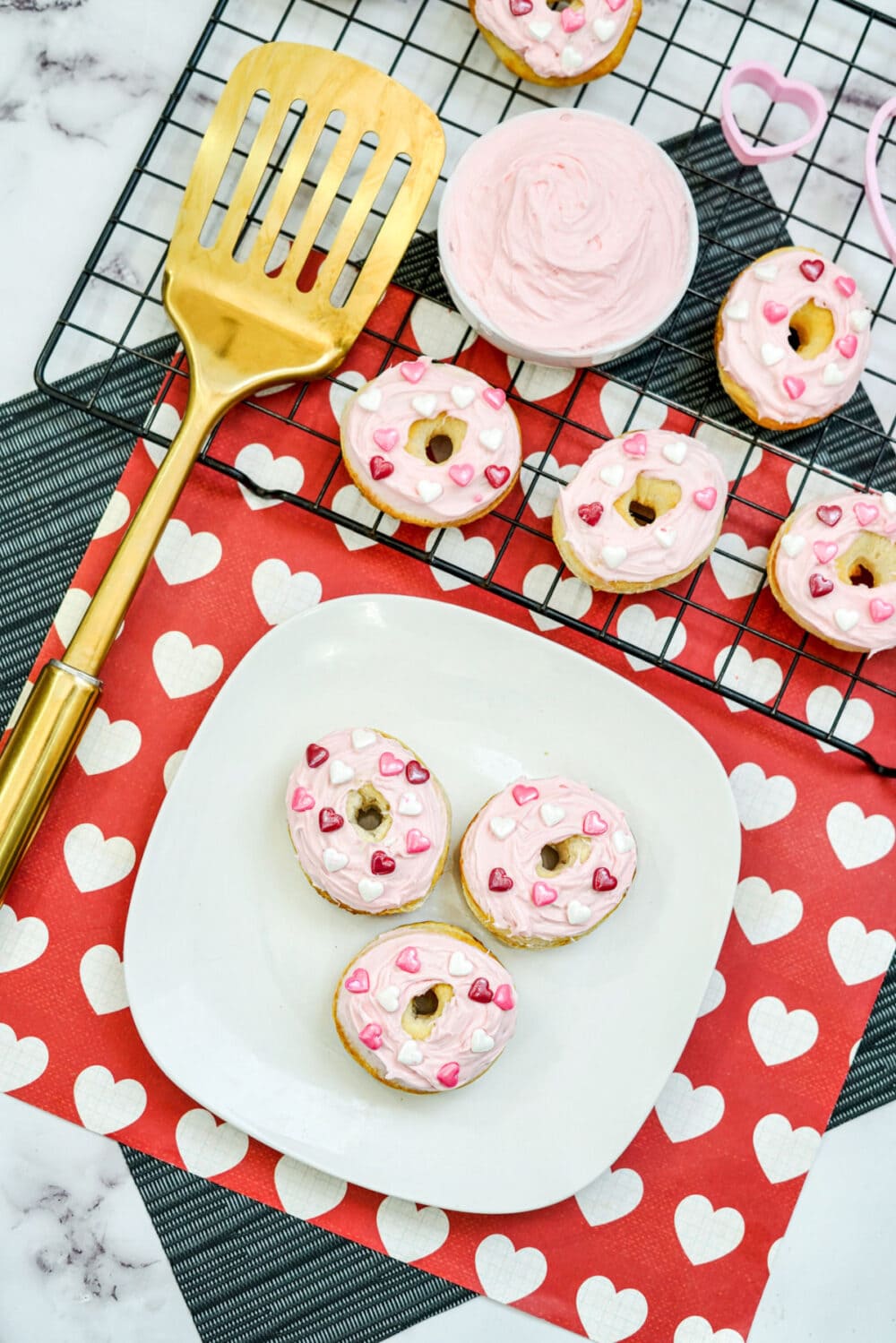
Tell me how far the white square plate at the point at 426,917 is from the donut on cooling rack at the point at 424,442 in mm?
142

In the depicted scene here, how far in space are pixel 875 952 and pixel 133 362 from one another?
130 cm

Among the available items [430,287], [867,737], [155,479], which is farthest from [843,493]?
[155,479]

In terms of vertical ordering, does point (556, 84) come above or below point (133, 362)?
above

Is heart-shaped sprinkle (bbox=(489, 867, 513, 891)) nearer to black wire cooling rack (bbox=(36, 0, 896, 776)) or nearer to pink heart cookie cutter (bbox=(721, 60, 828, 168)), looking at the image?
black wire cooling rack (bbox=(36, 0, 896, 776))

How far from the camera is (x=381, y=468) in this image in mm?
1533

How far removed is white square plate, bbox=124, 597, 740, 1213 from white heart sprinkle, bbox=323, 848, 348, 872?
129 mm

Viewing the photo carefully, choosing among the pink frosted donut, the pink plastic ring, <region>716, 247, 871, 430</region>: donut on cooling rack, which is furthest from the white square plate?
the pink plastic ring

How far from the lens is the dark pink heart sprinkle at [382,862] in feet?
4.98

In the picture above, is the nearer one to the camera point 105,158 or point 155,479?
point 155,479

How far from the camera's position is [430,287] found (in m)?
1.67

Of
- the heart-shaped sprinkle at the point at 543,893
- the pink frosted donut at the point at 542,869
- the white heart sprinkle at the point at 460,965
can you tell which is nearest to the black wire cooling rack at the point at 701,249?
the pink frosted donut at the point at 542,869

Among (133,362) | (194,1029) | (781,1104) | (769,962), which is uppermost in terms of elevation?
(133,362)

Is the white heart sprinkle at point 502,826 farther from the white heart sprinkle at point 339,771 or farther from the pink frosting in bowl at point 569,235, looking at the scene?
the pink frosting in bowl at point 569,235

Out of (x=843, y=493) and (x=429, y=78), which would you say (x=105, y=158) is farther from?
(x=843, y=493)
